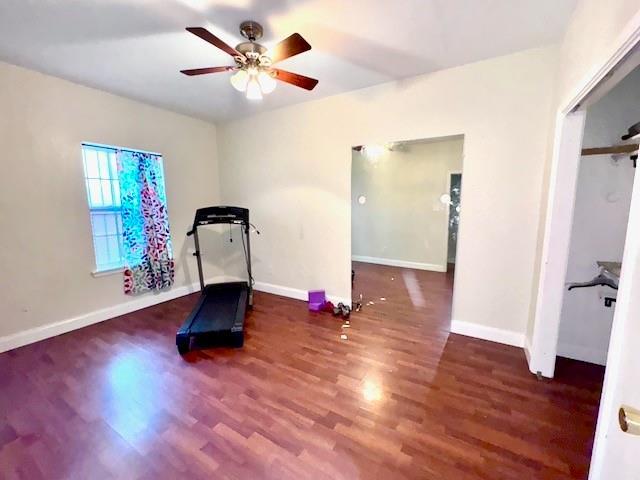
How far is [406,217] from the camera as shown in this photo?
222 inches

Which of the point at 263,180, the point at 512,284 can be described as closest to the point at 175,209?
the point at 263,180

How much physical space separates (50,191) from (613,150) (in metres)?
4.89

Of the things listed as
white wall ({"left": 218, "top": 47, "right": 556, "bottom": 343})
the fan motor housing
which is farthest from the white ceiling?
white wall ({"left": 218, "top": 47, "right": 556, "bottom": 343})

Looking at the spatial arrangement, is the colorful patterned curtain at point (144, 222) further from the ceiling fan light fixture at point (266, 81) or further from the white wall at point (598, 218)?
the white wall at point (598, 218)

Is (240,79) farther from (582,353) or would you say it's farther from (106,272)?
(582,353)

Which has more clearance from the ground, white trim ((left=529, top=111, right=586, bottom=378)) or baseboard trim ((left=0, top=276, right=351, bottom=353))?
white trim ((left=529, top=111, right=586, bottom=378))

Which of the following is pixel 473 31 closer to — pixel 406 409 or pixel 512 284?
pixel 512 284

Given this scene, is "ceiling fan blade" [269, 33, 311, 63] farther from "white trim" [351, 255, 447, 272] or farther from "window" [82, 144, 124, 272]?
"white trim" [351, 255, 447, 272]

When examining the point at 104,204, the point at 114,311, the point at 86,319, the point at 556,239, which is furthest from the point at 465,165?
the point at 86,319

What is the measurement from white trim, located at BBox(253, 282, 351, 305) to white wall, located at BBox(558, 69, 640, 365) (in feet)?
7.19

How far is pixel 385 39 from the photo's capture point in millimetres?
2096

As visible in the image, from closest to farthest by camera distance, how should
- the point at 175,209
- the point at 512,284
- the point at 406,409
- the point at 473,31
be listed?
the point at 406,409
the point at 473,31
the point at 512,284
the point at 175,209

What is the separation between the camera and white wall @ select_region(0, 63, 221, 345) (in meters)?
2.53

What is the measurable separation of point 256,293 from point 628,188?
4.08 metres
